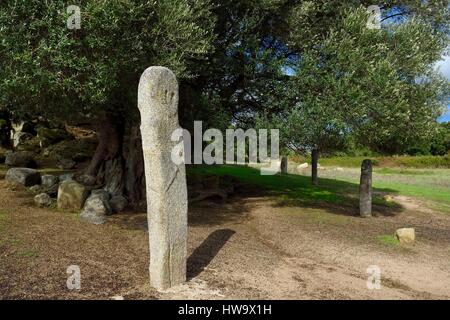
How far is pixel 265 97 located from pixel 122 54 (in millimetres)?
7011

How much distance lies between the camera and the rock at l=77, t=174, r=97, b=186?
18.9m

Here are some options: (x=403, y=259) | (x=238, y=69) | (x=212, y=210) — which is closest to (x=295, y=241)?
(x=403, y=259)

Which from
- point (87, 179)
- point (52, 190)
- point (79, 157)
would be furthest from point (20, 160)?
point (87, 179)

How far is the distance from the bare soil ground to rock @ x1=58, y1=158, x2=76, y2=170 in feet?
24.0

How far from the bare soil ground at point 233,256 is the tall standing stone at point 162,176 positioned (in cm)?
64

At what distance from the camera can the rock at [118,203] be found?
54.7 ft

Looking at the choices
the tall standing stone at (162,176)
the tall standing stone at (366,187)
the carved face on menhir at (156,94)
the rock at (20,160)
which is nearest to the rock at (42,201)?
the rock at (20,160)

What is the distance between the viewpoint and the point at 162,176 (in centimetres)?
846

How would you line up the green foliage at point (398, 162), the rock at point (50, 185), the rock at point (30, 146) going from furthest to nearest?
the green foliage at point (398, 162), the rock at point (30, 146), the rock at point (50, 185)

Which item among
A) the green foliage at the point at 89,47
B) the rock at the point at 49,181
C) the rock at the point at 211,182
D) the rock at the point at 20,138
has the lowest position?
the rock at the point at 211,182

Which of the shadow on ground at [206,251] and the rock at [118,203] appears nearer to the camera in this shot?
the shadow on ground at [206,251]

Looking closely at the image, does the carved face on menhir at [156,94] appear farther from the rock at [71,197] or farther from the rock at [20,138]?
the rock at [20,138]

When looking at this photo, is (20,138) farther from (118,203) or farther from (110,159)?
(118,203)

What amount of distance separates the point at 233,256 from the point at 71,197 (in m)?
7.70
